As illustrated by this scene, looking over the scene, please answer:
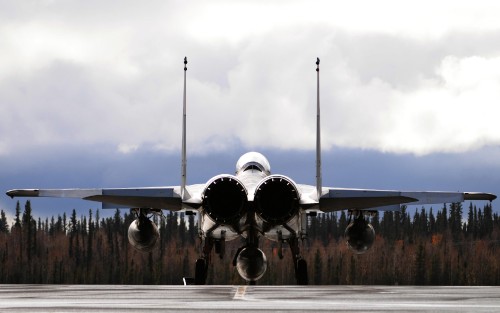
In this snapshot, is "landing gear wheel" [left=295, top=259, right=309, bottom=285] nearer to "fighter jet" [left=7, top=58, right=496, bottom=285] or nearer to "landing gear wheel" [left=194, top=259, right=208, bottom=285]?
"fighter jet" [left=7, top=58, right=496, bottom=285]

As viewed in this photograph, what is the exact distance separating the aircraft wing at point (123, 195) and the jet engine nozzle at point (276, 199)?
4205 mm

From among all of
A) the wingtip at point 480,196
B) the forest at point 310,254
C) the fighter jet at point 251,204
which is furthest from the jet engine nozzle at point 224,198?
the forest at point 310,254

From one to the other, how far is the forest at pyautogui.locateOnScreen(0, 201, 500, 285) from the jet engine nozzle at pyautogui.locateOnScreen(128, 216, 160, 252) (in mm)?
117825

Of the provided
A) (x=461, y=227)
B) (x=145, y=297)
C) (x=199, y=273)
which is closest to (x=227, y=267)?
(x=461, y=227)

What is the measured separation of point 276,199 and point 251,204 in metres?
1.84

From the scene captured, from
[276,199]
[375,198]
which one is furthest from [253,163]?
[276,199]

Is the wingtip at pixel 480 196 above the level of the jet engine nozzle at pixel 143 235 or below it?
above

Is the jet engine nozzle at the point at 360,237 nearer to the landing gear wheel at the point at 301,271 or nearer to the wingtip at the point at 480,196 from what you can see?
the landing gear wheel at the point at 301,271

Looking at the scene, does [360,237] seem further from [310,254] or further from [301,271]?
[310,254]

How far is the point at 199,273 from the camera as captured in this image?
3052cm

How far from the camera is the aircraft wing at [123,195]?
28625 mm

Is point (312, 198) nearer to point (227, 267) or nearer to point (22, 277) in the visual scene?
point (227, 267)

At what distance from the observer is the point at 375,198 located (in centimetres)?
2886

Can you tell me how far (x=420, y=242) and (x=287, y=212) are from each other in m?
145
